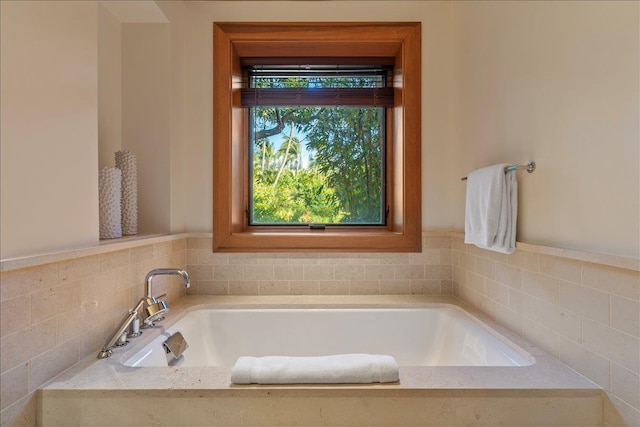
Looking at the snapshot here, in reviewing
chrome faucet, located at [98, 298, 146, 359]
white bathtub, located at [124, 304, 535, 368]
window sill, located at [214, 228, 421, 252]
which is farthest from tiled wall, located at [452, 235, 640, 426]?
chrome faucet, located at [98, 298, 146, 359]

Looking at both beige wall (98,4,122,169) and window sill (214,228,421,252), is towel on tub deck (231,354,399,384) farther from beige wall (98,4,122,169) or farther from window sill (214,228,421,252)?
beige wall (98,4,122,169)

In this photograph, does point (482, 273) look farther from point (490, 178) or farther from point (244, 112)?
point (244, 112)

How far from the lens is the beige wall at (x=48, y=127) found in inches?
36.6

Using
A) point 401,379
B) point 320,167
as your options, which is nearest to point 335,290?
point 320,167

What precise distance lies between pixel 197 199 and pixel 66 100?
2.87 ft

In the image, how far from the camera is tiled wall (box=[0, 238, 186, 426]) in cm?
87

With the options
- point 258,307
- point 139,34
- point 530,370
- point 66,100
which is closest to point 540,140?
point 530,370

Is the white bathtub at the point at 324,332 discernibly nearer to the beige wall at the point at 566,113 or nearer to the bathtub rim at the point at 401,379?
the bathtub rim at the point at 401,379

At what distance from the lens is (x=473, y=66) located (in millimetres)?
1673

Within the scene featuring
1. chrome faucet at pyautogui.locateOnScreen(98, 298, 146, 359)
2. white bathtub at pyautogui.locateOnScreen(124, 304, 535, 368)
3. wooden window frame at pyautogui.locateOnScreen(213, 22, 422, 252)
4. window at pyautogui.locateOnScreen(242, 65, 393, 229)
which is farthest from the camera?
window at pyautogui.locateOnScreen(242, 65, 393, 229)

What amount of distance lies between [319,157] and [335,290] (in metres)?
0.89

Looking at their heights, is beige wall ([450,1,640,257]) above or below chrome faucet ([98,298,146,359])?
above

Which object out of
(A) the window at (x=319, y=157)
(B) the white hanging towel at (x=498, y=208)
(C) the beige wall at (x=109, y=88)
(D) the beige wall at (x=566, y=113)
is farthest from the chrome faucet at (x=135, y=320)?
(D) the beige wall at (x=566, y=113)

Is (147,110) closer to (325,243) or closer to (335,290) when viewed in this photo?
(325,243)
